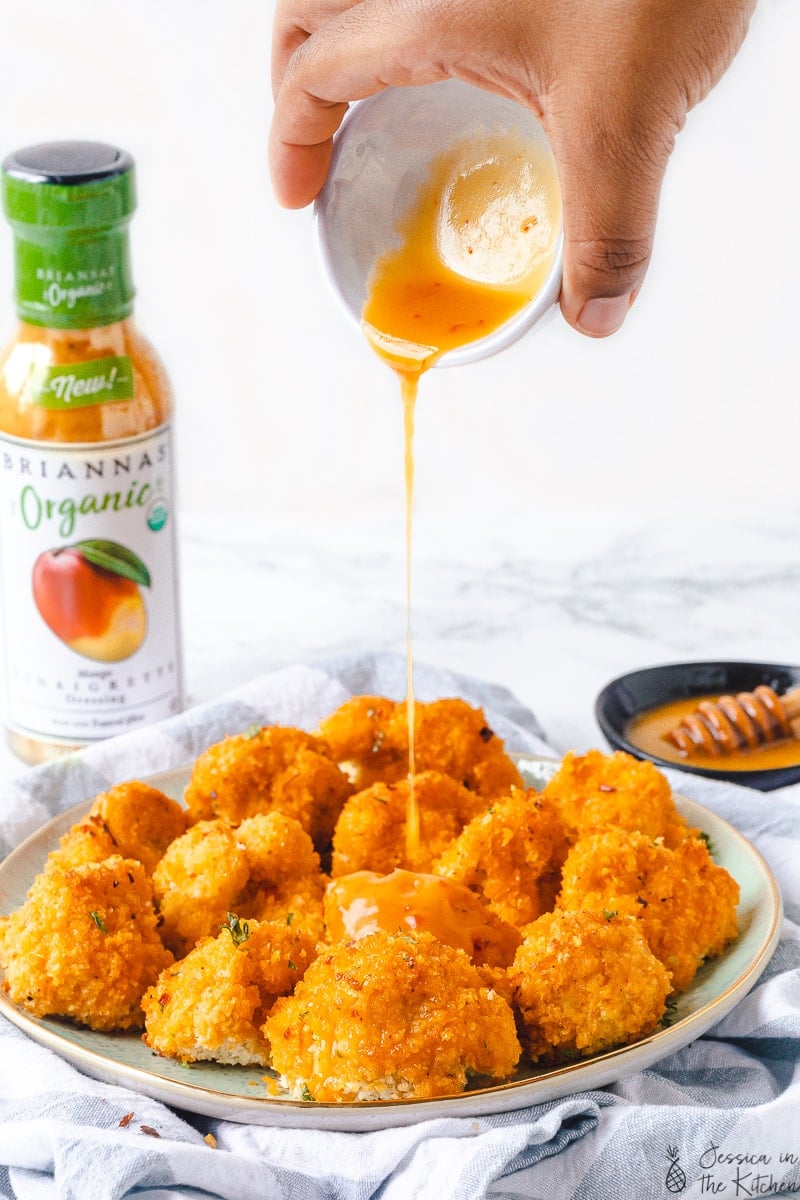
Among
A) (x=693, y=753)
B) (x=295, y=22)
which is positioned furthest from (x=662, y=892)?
(x=295, y=22)

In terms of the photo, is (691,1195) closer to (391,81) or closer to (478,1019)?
(478,1019)

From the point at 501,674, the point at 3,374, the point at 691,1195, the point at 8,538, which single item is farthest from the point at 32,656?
the point at 691,1195

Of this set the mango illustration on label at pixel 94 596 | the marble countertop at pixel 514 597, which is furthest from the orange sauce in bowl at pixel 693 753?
the mango illustration on label at pixel 94 596

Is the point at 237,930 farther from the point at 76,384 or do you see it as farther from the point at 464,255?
the point at 76,384

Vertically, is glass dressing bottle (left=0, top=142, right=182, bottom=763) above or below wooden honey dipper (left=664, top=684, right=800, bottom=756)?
above

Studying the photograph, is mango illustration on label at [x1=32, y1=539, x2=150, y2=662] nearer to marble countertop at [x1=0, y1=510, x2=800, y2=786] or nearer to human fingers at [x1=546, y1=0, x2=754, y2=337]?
marble countertop at [x1=0, y1=510, x2=800, y2=786]

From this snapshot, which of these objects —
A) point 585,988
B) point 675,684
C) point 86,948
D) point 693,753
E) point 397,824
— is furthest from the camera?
point 675,684

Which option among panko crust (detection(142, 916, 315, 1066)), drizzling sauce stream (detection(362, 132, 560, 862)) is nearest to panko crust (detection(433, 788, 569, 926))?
panko crust (detection(142, 916, 315, 1066))
